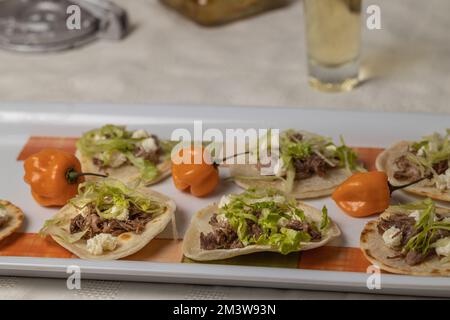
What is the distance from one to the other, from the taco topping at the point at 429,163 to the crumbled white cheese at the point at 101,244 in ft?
4.73

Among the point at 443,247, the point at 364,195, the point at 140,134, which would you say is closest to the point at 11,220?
the point at 140,134

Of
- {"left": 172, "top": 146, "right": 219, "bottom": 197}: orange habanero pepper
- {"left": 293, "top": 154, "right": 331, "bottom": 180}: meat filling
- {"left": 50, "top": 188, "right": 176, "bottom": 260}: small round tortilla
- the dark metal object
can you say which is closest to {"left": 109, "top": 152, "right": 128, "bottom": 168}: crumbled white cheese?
{"left": 172, "top": 146, "right": 219, "bottom": 197}: orange habanero pepper

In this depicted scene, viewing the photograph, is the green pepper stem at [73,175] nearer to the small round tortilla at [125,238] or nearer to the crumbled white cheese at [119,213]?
the small round tortilla at [125,238]

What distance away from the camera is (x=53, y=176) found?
4.30 metres

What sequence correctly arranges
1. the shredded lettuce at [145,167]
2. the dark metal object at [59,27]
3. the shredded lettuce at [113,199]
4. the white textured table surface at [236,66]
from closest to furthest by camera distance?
the shredded lettuce at [113,199]
the shredded lettuce at [145,167]
the white textured table surface at [236,66]
the dark metal object at [59,27]

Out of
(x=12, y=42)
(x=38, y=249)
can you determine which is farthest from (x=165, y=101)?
(x=38, y=249)

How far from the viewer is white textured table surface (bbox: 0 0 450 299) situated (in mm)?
5734

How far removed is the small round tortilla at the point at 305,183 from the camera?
4305 mm

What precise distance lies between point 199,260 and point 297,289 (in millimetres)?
437

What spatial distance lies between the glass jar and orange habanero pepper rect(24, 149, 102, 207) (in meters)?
2.37

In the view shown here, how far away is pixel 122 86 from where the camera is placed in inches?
235

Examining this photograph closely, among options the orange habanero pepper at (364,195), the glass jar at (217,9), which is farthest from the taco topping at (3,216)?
the glass jar at (217,9)

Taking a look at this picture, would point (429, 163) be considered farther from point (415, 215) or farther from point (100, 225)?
point (100, 225)

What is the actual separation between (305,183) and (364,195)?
363 mm
